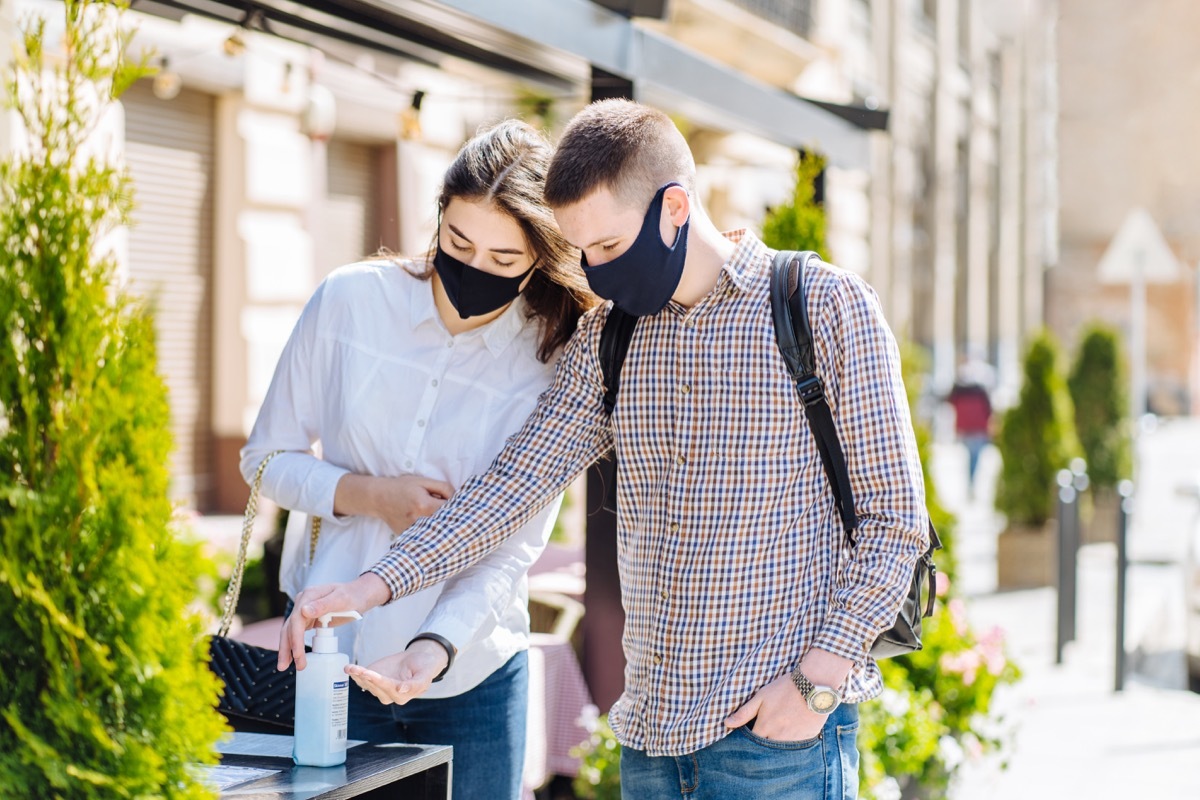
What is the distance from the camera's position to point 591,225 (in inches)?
82.7

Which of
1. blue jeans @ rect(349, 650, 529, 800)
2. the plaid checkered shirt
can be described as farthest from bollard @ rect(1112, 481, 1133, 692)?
the plaid checkered shirt

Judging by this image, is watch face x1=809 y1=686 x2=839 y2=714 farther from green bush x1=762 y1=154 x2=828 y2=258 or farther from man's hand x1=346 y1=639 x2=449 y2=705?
green bush x1=762 y1=154 x2=828 y2=258

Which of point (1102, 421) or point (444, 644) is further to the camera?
point (1102, 421)

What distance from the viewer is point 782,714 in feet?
6.66

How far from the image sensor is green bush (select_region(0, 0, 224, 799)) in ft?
4.88

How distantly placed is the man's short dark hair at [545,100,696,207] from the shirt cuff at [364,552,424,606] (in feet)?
1.98

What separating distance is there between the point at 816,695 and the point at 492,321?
90 cm

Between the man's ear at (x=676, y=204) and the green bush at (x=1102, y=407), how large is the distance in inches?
455

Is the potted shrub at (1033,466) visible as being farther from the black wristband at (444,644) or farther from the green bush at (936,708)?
the black wristband at (444,644)

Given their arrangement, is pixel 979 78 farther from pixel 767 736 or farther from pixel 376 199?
pixel 767 736

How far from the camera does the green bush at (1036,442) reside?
35.1 feet

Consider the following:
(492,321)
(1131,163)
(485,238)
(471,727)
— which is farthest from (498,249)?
(1131,163)

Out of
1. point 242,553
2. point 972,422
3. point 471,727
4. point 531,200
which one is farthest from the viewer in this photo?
point 972,422

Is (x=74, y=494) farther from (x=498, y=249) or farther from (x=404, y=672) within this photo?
(x=498, y=249)
